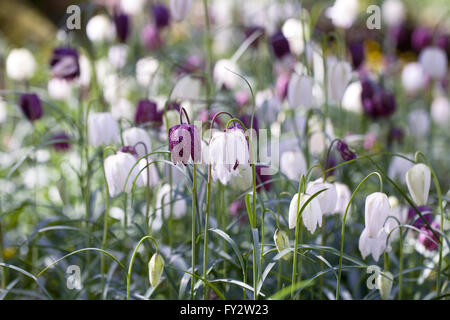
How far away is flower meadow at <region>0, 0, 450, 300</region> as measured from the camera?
3.96ft

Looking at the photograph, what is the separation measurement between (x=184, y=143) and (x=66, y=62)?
2.93 feet

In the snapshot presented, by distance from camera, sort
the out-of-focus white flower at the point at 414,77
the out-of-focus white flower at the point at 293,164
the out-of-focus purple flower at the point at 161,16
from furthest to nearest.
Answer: the out-of-focus white flower at the point at 414,77 < the out-of-focus purple flower at the point at 161,16 < the out-of-focus white flower at the point at 293,164

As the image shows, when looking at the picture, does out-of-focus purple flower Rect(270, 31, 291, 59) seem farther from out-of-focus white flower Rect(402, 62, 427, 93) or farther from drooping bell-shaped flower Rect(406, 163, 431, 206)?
out-of-focus white flower Rect(402, 62, 427, 93)

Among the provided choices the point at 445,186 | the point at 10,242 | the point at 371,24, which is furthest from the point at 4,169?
the point at 445,186

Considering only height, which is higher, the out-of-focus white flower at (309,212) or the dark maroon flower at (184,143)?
the dark maroon flower at (184,143)

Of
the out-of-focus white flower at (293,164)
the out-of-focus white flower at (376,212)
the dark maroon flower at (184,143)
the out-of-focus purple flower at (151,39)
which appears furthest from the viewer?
the out-of-focus purple flower at (151,39)

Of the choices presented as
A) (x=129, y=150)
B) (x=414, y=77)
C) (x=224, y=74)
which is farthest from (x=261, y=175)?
(x=414, y=77)

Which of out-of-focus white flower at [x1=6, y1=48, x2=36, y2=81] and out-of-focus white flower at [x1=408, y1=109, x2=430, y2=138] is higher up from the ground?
out-of-focus white flower at [x1=6, y1=48, x2=36, y2=81]

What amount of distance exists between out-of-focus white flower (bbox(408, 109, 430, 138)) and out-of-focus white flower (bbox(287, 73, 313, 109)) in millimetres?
1032

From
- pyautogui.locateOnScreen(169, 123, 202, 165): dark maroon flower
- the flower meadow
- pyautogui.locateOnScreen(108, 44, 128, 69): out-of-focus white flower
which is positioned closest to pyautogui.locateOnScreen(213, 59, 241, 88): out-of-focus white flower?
the flower meadow

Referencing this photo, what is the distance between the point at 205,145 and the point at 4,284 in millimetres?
763

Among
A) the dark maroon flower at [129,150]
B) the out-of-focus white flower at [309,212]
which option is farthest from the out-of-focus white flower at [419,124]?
the dark maroon flower at [129,150]

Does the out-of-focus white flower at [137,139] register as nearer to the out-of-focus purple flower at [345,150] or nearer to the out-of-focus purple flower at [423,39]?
the out-of-focus purple flower at [345,150]

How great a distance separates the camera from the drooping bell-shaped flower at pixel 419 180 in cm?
121
